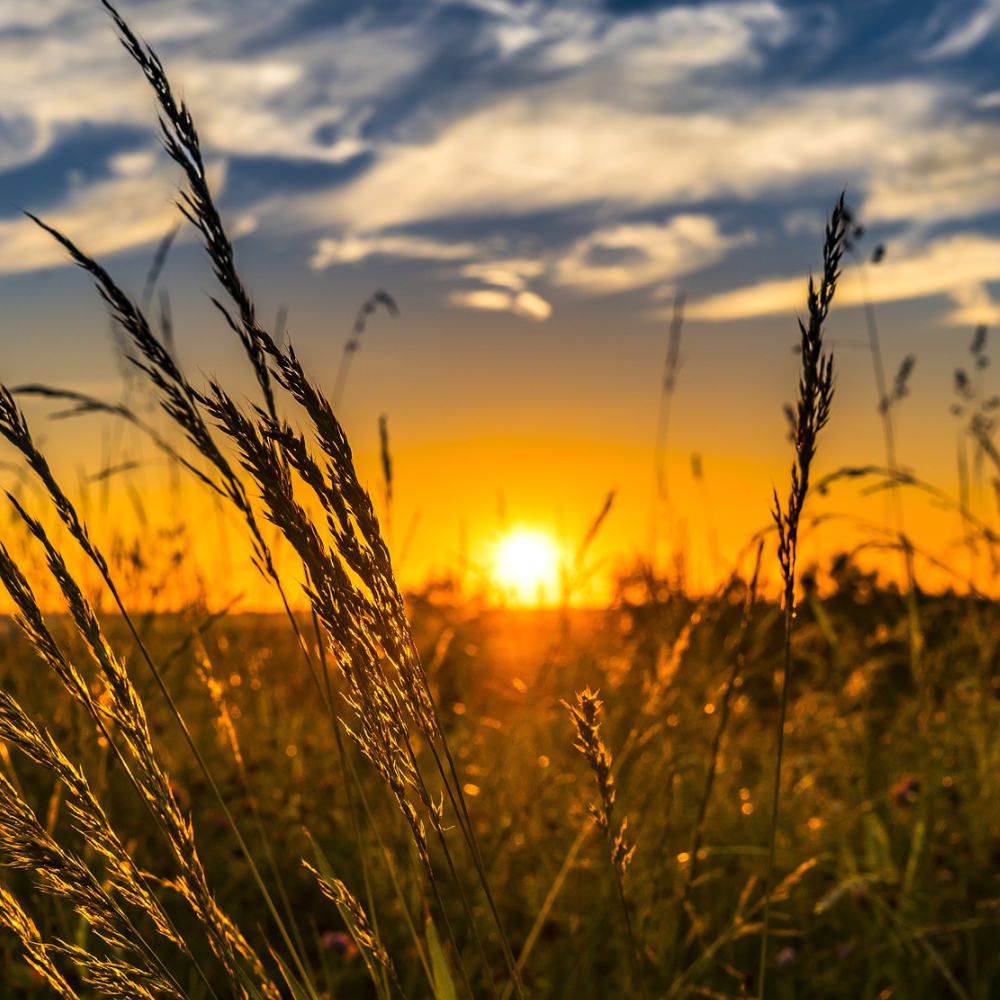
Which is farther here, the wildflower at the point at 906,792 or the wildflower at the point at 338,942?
→ the wildflower at the point at 906,792

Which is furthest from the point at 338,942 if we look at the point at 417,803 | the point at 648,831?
the point at 648,831

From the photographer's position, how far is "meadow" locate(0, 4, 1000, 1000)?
2.95 feet

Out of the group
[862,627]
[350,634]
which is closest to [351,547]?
[350,634]

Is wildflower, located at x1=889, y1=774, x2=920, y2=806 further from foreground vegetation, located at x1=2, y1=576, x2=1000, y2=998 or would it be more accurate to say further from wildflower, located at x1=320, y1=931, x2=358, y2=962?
wildflower, located at x1=320, y1=931, x2=358, y2=962

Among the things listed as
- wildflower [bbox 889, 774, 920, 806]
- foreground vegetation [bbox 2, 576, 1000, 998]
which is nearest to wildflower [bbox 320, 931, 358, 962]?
foreground vegetation [bbox 2, 576, 1000, 998]

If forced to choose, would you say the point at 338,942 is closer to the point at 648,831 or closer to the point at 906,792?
the point at 648,831

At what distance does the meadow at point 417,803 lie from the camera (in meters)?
0.90

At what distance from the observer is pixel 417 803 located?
99.8 inches

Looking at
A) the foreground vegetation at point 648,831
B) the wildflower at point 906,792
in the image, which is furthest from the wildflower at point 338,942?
the wildflower at point 906,792

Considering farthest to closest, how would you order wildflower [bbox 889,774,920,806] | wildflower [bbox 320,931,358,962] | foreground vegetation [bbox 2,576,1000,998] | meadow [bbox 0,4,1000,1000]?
wildflower [bbox 889,774,920,806], wildflower [bbox 320,931,358,962], foreground vegetation [bbox 2,576,1000,998], meadow [bbox 0,4,1000,1000]

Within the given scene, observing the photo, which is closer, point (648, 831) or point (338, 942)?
point (338, 942)

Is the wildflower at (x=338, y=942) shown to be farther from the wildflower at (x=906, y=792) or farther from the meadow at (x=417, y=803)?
the wildflower at (x=906, y=792)

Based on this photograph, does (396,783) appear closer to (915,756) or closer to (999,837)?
(999,837)

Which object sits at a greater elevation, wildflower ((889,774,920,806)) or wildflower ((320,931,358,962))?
wildflower ((889,774,920,806))
